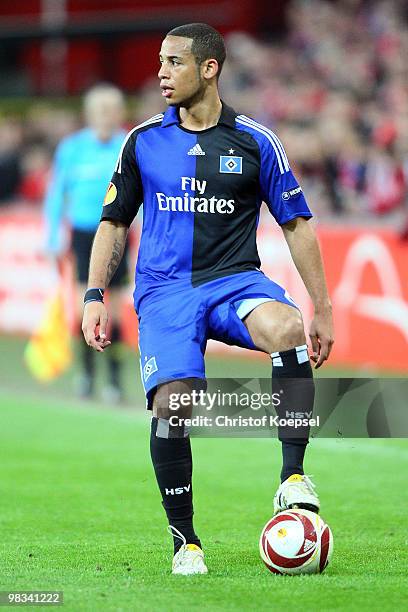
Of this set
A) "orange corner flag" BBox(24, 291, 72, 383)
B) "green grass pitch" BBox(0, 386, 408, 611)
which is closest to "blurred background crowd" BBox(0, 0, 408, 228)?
"orange corner flag" BBox(24, 291, 72, 383)

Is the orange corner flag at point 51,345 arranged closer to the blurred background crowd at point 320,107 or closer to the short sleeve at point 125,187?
the blurred background crowd at point 320,107

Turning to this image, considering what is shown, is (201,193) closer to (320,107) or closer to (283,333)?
(283,333)

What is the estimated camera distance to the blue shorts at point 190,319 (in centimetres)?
533

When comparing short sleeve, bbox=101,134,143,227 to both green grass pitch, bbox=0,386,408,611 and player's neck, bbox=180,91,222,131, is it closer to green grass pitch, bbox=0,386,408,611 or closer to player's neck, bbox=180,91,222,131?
player's neck, bbox=180,91,222,131

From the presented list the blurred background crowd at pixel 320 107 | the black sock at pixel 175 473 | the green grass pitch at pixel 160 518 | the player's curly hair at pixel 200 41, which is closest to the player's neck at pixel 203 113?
the player's curly hair at pixel 200 41

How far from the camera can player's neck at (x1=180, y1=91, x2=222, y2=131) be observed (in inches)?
221

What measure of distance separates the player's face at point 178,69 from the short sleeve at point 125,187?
27 centimetres

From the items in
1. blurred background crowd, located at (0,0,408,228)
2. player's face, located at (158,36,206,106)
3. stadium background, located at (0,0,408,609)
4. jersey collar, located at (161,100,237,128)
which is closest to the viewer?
player's face, located at (158,36,206,106)

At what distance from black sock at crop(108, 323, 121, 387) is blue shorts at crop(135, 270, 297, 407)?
5.56m

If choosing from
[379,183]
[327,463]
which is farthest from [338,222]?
[327,463]

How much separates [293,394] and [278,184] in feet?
2.84

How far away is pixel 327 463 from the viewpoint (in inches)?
335

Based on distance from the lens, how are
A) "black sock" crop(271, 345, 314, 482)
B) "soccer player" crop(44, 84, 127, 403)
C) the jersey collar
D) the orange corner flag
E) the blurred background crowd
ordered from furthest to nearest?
the blurred background crowd → the orange corner flag → "soccer player" crop(44, 84, 127, 403) → the jersey collar → "black sock" crop(271, 345, 314, 482)

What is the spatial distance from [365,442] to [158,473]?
13.8ft
